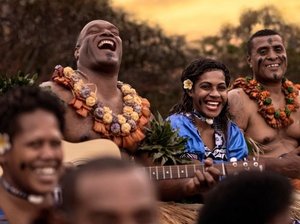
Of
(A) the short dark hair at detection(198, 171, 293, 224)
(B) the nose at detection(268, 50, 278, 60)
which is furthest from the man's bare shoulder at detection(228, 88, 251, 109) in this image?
(A) the short dark hair at detection(198, 171, 293, 224)

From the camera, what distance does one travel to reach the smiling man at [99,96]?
5137 millimetres

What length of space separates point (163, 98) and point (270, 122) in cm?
1084

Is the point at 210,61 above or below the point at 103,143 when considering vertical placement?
above

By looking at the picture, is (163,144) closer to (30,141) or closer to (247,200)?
(30,141)

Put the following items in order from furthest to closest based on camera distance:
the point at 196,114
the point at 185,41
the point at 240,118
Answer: the point at 185,41 < the point at 240,118 < the point at 196,114

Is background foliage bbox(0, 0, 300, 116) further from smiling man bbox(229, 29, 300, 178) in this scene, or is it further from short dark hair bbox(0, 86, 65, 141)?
short dark hair bbox(0, 86, 65, 141)

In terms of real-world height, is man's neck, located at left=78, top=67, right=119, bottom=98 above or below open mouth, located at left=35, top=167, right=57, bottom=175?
above

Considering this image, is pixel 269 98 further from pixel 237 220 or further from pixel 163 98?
pixel 163 98

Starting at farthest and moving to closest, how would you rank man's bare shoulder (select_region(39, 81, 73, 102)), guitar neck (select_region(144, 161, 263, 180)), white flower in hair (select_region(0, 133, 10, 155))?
1. man's bare shoulder (select_region(39, 81, 73, 102))
2. guitar neck (select_region(144, 161, 263, 180))
3. white flower in hair (select_region(0, 133, 10, 155))

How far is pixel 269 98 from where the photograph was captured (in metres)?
6.66

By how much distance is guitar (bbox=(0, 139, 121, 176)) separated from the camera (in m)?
4.56

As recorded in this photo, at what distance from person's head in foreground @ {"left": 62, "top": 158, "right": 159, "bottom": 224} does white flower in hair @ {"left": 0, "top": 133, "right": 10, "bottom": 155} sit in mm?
921

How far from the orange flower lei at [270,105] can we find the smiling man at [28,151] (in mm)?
3585

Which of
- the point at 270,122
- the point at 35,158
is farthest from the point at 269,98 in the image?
the point at 35,158
